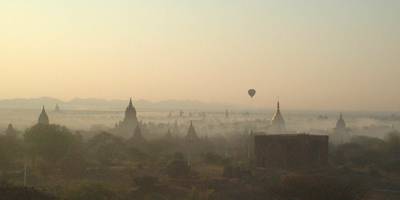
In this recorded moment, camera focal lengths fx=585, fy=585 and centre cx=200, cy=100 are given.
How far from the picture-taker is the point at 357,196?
2330 centimetres

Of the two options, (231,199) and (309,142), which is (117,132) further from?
(231,199)

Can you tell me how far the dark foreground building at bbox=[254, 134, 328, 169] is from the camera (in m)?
38.0

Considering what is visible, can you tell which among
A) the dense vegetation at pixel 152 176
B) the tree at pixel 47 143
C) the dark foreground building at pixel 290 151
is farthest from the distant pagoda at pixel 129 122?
the dark foreground building at pixel 290 151

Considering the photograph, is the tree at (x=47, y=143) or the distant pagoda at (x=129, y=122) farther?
the distant pagoda at (x=129, y=122)

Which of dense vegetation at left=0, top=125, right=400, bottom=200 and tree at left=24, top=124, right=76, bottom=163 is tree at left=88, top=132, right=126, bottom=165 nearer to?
dense vegetation at left=0, top=125, right=400, bottom=200

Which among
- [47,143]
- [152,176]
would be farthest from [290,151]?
[47,143]

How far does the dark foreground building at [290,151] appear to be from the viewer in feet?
125

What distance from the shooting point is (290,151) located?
38.0 metres

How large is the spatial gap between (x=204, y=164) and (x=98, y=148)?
11.4 metres

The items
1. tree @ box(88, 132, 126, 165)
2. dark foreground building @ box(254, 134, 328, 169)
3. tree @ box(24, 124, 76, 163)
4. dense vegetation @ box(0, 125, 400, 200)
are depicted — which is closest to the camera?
dense vegetation @ box(0, 125, 400, 200)

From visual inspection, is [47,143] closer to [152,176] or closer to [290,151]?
[152,176]

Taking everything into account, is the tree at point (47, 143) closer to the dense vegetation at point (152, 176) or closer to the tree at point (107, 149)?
the dense vegetation at point (152, 176)

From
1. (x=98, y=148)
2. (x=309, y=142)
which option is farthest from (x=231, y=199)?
(x=98, y=148)

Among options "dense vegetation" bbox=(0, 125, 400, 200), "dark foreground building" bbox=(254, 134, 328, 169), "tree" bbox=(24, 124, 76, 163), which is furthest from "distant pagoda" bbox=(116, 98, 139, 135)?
"dark foreground building" bbox=(254, 134, 328, 169)
